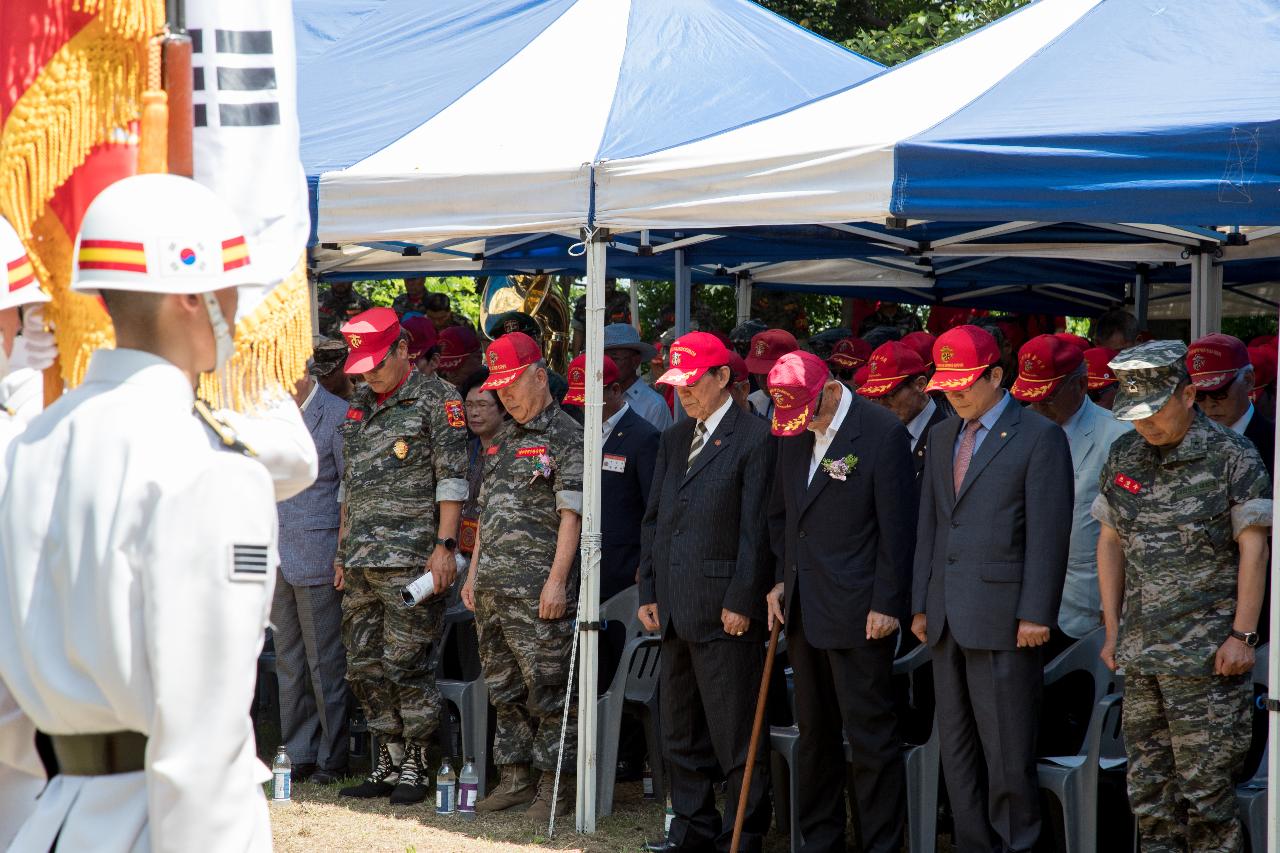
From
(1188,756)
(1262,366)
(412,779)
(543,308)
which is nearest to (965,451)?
(1188,756)

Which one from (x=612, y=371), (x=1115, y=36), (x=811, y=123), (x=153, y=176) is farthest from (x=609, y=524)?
(x=153, y=176)

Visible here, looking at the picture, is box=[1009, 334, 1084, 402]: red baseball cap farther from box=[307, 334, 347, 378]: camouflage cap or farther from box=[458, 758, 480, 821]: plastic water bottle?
box=[307, 334, 347, 378]: camouflage cap

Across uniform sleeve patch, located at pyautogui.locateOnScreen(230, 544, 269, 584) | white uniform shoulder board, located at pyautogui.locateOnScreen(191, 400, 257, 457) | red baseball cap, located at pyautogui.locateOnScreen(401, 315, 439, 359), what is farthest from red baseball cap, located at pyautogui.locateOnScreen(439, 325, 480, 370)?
uniform sleeve patch, located at pyautogui.locateOnScreen(230, 544, 269, 584)

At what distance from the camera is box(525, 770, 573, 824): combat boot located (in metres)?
6.39

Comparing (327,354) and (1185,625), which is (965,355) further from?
(327,354)

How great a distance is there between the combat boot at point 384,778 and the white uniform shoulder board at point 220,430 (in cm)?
485

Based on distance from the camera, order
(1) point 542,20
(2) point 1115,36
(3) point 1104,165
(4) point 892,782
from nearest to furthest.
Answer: (3) point 1104,165 < (2) point 1115,36 < (4) point 892,782 < (1) point 542,20

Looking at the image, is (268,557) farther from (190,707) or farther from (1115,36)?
(1115,36)

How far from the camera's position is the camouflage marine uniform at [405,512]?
672 cm

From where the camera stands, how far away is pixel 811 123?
5.27 m

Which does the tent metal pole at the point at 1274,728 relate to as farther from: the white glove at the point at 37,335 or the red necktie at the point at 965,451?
the white glove at the point at 37,335

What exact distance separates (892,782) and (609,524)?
5.91ft

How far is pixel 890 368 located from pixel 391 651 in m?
2.48

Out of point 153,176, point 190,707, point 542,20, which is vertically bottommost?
point 190,707
